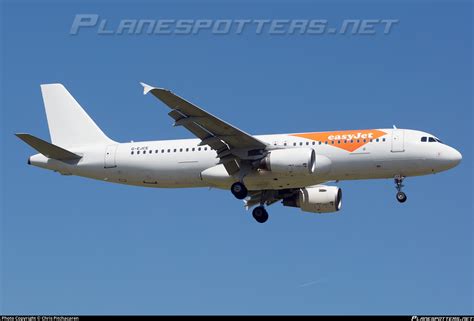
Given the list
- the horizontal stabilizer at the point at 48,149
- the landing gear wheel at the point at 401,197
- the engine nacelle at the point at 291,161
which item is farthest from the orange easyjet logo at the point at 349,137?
the horizontal stabilizer at the point at 48,149

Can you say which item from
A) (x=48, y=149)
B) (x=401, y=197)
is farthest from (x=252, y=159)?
(x=48, y=149)

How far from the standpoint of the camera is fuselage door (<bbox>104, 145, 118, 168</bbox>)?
177 feet

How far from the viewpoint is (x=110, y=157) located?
5416 cm

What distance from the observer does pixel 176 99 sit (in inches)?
1887

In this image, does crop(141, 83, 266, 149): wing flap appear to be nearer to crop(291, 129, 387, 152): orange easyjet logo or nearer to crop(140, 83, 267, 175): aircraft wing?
crop(140, 83, 267, 175): aircraft wing

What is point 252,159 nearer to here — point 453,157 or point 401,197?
point 401,197

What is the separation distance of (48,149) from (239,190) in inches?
397

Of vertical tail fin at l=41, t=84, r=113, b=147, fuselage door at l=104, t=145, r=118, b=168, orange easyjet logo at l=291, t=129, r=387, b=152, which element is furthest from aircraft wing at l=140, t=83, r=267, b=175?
vertical tail fin at l=41, t=84, r=113, b=147

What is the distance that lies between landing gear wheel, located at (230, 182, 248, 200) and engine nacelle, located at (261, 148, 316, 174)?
1672mm

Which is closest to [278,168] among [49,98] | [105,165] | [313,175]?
[313,175]

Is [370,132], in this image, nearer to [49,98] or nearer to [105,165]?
[105,165]

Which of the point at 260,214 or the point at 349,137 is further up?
the point at 349,137

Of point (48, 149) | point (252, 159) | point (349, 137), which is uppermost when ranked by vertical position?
point (349, 137)

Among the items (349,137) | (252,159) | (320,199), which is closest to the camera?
(349,137)
